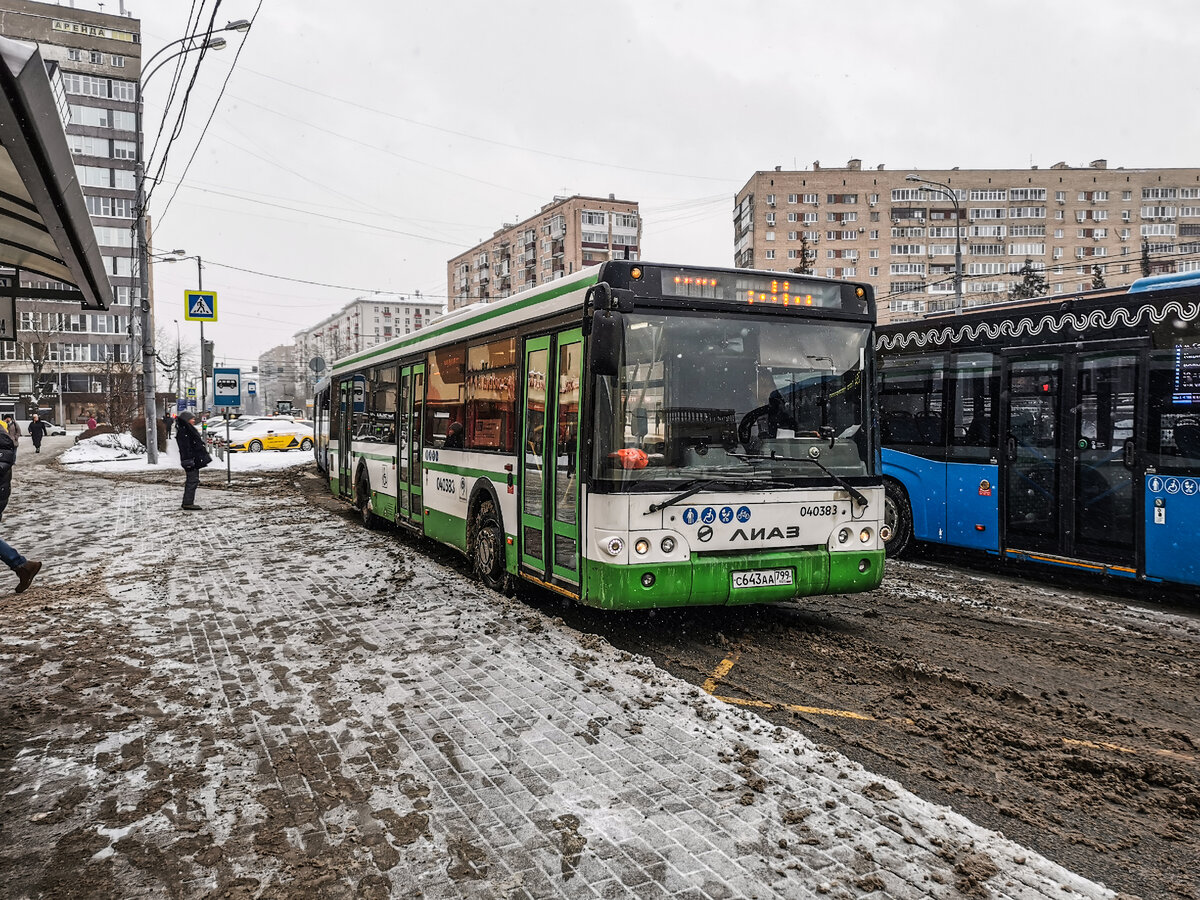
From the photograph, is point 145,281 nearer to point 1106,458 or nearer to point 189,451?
point 189,451

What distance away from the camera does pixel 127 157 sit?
3305 inches

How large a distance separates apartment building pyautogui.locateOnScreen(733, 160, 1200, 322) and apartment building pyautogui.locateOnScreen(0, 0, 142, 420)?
204ft

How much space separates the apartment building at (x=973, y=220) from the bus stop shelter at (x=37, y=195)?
259ft

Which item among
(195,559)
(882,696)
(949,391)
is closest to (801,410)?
(882,696)

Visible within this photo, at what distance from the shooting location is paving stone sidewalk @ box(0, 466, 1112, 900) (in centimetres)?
326

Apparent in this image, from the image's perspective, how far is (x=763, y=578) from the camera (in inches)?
255

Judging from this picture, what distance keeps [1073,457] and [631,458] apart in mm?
5595

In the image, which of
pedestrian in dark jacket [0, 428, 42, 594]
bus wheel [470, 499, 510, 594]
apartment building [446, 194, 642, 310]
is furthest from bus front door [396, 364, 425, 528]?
apartment building [446, 194, 642, 310]

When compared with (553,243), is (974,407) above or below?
below

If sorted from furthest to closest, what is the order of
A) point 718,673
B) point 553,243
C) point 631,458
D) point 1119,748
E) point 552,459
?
1. point 553,243
2. point 552,459
3. point 631,458
4. point 718,673
5. point 1119,748

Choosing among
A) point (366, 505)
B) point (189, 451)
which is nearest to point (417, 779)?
point (366, 505)

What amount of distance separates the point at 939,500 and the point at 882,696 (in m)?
5.76

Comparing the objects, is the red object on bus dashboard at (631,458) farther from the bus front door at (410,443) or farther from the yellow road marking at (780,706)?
the bus front door at (410,443)

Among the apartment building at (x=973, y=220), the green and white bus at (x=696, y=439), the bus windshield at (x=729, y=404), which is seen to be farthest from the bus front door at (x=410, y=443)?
the apartment building at (x=973, y=220)
